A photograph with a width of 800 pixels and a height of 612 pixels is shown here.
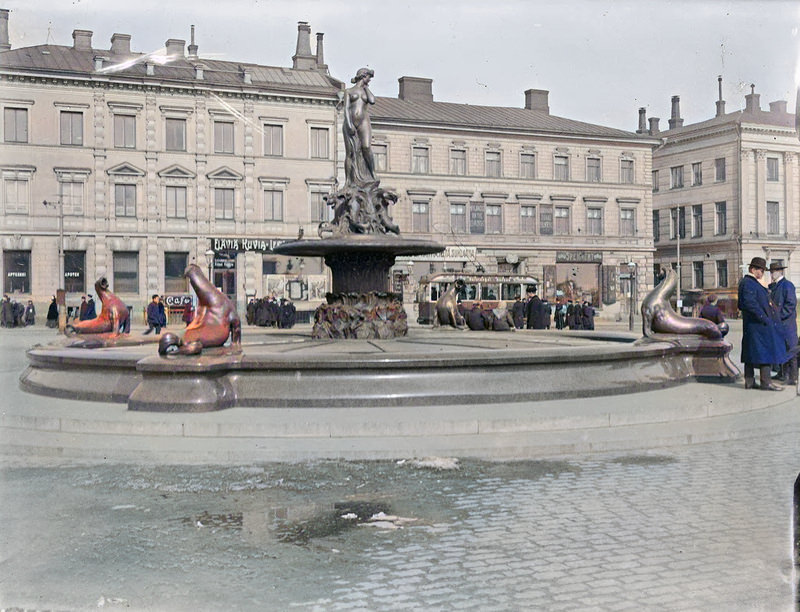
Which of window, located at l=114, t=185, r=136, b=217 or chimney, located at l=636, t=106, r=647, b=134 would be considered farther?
chimney, located at l=636, t=106, r=647, b=134

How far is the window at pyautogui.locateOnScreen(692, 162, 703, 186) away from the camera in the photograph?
206ft

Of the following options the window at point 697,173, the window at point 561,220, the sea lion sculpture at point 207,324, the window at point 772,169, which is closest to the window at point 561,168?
the window at point 561,220

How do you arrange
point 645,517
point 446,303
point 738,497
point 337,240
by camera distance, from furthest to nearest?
point 446,303 → point 337,240 → point 738,497 → point 645,517


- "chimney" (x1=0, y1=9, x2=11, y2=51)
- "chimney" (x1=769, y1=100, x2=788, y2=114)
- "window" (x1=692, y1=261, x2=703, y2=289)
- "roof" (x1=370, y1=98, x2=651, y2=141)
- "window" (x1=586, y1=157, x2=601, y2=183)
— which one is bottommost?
"window" (x1=692, y1=261, x2=703, y2=289)

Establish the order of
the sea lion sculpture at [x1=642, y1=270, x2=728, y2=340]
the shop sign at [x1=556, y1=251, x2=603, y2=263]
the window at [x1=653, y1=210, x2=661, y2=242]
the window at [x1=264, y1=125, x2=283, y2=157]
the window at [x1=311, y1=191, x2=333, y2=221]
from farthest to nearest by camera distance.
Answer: the window at [x1=653, y1=210, x2=661, y2=242] → the shop sign at [x1=556, y1=251, x2=603, y2=263] → the window at [x1=311, y1=191, x2=333, y2=221] → the window at [x1=264, y1=125, x2=283, y2=157] → the sea lion sculpture at [x1=642, y1=270, x2=728, y2=340]

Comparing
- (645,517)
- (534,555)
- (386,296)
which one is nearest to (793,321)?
(386,296)

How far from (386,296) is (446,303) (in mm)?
5649

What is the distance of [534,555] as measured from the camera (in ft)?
17.0

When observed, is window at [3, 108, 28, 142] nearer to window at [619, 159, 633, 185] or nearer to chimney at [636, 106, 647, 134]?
window at [619, 159, 633, 185]

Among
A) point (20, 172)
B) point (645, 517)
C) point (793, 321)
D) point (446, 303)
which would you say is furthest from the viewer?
point (20, 172)

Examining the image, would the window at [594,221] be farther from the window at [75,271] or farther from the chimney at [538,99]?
the window at [75,271]

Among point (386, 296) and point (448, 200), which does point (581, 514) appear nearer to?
point (386, 296)

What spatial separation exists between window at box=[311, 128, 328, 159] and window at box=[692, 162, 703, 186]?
1047 inches

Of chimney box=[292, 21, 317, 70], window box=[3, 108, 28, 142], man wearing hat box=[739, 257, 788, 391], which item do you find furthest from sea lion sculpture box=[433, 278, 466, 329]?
chimney box=[292, 21, 317, 70]
